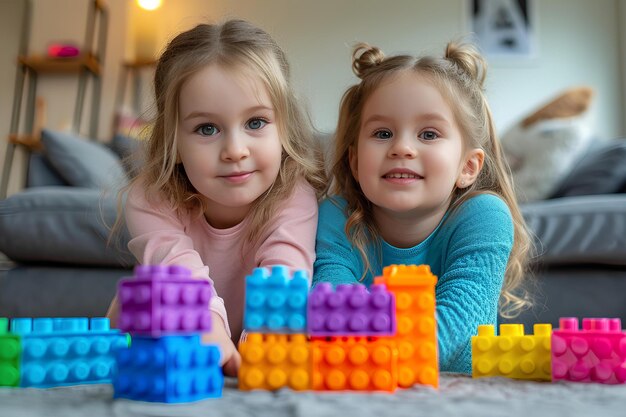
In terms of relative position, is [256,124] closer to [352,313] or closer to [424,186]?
[424,186]

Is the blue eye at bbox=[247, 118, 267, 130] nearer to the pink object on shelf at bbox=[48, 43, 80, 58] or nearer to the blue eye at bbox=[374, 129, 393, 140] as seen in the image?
the blue eye at bbox=[374, 129, 393, 140]

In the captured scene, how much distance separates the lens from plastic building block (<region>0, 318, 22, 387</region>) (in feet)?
2.64

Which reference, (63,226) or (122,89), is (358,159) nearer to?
(63,226)

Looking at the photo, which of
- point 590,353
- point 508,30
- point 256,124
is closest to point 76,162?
point 256,124

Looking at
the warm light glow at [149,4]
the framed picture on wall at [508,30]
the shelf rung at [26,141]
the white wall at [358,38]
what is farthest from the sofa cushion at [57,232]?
the framed picture on wall at [508,30]

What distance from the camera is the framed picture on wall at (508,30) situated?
177 inches

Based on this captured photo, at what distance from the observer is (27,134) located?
4707 mm

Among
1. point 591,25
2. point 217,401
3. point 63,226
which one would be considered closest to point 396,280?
point 217,401

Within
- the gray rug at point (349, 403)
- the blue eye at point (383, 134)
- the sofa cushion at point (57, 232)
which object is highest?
the blue eye at point (383, 134)

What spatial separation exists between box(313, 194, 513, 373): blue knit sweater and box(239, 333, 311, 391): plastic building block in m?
0.30

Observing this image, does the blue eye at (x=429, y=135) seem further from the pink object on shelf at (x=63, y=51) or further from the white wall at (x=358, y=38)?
the pink object on shelf at (x=63, y=51)

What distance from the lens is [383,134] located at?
1.23 m

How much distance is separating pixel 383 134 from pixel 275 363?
57cm

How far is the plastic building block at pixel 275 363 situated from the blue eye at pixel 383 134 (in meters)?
0.54
